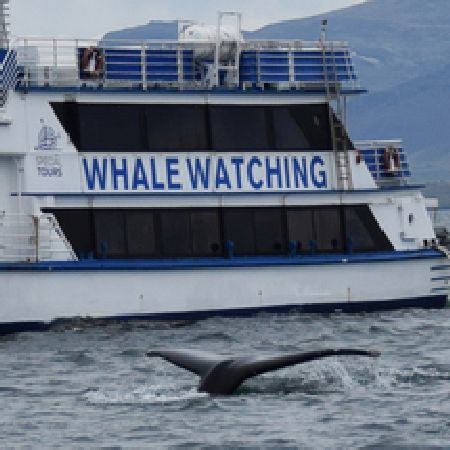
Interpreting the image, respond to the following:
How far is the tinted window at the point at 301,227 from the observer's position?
36906 millimetres

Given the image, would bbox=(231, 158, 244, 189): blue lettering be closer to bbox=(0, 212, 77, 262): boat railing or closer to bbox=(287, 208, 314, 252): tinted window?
bbox=(287, 208, 314, 252): tinted window

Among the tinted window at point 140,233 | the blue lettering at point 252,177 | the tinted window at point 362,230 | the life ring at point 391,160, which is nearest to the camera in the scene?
the tinted window at point 140,233

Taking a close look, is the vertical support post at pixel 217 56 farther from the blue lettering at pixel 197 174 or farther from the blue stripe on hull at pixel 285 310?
the blue stripe on hull at pixel 285 310

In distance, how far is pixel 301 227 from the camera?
37.0 meters

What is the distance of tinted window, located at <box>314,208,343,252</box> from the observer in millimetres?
37156

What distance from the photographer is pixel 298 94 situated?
37531 mm

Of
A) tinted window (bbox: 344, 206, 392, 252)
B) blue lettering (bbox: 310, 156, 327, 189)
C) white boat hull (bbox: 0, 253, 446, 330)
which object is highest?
blue lettering (bbox: 310, 156, 327, 189)

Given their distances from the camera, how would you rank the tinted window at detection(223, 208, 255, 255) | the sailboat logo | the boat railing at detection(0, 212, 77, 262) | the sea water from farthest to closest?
the tinted window at detection(223, 208, 255, 255), the sailboat logo, the boat railing at detection(0, 212, 77, 262), the sea water

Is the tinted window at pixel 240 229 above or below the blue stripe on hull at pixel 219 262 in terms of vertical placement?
above

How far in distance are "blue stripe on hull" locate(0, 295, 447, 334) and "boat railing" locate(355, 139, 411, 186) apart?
3.00 m

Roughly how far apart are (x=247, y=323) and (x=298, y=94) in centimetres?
588

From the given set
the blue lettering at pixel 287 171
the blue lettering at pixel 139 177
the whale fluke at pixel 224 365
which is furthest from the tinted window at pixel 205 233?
the whale fluke at pixel 224 365

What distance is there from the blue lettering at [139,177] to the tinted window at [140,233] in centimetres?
58

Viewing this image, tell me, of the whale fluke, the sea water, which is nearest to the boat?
the sea water
